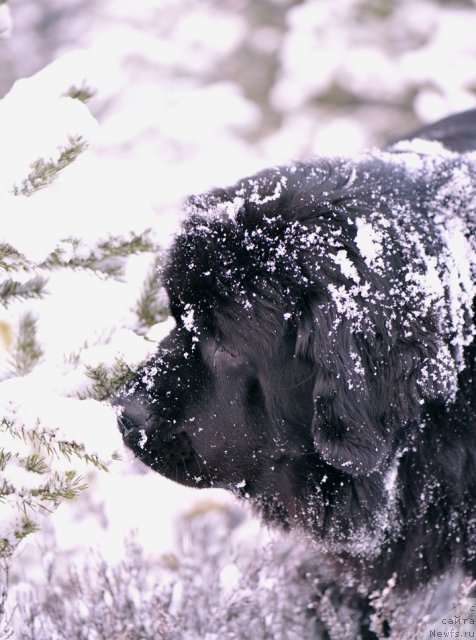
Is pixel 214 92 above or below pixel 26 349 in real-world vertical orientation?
below

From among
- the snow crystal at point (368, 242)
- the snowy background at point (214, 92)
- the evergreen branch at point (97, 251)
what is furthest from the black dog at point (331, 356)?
the snowy background at point (214, 92)

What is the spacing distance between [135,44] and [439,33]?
2.90 metres

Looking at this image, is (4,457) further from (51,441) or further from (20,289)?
(20,289)

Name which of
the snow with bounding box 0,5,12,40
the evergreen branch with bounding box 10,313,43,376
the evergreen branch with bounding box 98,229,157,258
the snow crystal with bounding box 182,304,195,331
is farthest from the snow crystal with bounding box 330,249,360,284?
the snow with bounding box 0,5,12,40

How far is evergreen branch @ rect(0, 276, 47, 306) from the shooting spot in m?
2.12

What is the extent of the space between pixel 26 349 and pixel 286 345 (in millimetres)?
907

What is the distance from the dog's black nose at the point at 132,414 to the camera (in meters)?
2.12

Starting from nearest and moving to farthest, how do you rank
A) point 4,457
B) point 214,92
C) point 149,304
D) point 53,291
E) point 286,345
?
point 4,457
point 286,345
point 53,291
point 149,304
point 214,92

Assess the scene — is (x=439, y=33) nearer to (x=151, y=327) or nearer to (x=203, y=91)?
(x=203, y=91)

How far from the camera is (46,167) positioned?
6.04ft

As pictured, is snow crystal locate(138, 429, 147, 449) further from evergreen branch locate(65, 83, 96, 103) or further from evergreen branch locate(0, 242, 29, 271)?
evergreen branch locate(65, 83, 96, 103)

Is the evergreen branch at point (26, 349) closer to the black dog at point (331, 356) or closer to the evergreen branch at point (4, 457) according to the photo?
the black dog at point (331, 356)

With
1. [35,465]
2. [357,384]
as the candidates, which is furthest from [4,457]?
[357,384]

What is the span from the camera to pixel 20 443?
1.83m
